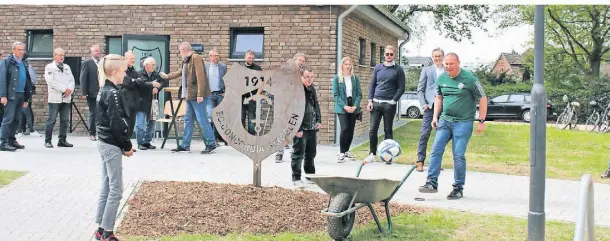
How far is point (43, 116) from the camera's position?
16812 millimetres

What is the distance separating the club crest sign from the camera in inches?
311

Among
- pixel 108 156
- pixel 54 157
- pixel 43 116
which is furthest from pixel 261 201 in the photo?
pixel 43 116

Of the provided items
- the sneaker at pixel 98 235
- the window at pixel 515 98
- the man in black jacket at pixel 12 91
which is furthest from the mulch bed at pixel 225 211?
the window at pixel 515 98

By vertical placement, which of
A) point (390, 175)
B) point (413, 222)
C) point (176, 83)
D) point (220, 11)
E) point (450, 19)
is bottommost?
point (413, 222)

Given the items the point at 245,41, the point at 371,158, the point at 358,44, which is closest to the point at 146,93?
the point at 245,41

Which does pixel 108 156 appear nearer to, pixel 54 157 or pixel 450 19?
pixel 54 157

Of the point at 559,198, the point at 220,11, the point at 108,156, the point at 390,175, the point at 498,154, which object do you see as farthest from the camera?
the point at 220,11

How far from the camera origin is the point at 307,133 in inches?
347

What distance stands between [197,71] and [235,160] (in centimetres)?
172

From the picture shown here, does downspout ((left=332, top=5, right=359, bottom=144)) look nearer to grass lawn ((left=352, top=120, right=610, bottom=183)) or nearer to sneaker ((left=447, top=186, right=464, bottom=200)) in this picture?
grass lawn ((left=352, top=120, right=610, bottom=183))

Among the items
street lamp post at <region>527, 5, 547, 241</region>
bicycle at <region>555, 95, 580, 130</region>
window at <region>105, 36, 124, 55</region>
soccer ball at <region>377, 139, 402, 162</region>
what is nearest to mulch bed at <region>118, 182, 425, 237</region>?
street lamp post at <region>527, 5, 547, 241</region>

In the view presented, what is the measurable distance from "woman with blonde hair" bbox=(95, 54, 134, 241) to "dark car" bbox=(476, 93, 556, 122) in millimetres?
31769

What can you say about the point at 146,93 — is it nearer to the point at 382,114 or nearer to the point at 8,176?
the point at 8,176

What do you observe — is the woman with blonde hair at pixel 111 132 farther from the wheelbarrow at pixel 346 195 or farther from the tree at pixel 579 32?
the tree at pixel 579 32
